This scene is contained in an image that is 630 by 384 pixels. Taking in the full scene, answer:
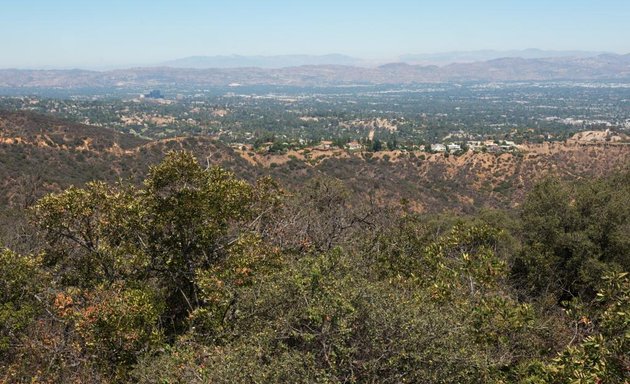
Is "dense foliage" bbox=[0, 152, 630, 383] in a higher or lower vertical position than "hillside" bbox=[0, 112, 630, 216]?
higher

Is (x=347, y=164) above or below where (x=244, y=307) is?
below

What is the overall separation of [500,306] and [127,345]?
718 cm

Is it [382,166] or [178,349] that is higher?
[178,349]

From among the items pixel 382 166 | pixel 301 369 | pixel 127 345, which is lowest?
pixel 382 166

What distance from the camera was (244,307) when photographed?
858cm

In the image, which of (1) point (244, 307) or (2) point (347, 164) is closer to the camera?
(1) point (244, 307)

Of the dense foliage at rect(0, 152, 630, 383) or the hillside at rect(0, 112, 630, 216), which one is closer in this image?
the dense foliage at rect(0, 152, 630, 383)

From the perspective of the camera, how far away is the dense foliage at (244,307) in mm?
7152

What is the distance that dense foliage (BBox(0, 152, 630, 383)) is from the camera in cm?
715

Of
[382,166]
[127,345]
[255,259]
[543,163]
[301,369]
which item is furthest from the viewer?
[382,166]

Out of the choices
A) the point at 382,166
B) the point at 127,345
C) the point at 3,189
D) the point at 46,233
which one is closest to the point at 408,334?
the point at 127,345

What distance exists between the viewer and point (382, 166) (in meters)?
68.9

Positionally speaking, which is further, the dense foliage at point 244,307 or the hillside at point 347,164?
the hillside at point 347,164

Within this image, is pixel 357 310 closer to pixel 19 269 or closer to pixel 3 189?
→ pixel 19 269
